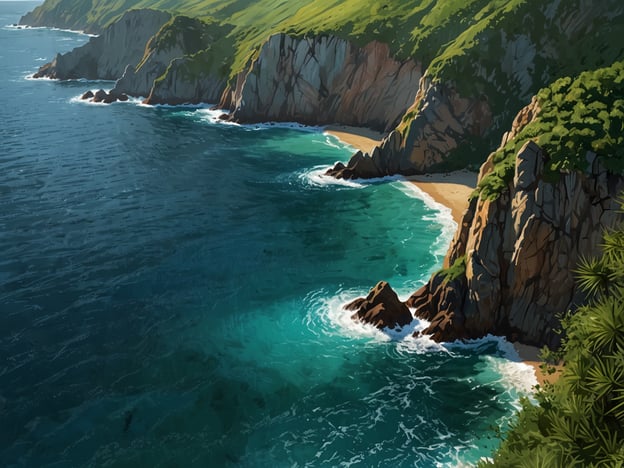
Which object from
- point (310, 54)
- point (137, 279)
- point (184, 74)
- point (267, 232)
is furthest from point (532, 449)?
point (184, 74)

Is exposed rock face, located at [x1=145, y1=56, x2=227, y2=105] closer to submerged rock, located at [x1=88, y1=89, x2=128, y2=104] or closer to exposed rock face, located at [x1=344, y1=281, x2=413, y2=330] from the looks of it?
submerged rock, located at [x1=88, y1=89, x2=128, y2=104]

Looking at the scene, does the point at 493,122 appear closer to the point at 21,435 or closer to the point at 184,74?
the point at 21,435

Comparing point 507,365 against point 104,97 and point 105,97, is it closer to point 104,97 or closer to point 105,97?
point 105,97

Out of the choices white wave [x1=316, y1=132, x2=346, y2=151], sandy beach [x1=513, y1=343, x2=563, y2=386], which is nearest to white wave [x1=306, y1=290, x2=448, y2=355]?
sandy beach [x1=513, y1=343, x2=563, y2=386]

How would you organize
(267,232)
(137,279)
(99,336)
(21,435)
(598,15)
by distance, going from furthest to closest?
(598,15) < (267,232) < (137,279) < (99,336) < (21,435)

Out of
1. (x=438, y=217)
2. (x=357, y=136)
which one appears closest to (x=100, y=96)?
(x=357, y=136)

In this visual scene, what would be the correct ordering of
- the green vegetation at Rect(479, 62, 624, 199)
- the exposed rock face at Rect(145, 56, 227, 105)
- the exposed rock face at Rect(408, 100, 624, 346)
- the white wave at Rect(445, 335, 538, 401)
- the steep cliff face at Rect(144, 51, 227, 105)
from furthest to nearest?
the exposed rock face at Rect(145, 56, 227, 105) < the steep cliff face at Rect(144, 51, 227, 105) < the exposed rock face at Rect(408, 100, 624, 346) < the green vegetation at Rect(479, 62, 624, 199) < the white wave at Rect(445, 335, 538, 401)
